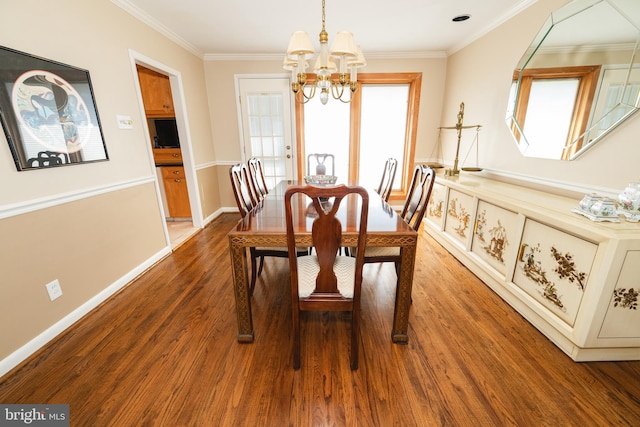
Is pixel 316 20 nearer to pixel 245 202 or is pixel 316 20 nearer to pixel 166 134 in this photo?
pixel 245 202

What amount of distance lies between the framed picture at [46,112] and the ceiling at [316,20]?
3.42 feet

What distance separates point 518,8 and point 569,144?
145 cm

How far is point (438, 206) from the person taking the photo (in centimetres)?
301

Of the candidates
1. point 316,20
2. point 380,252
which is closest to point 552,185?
point 380,252

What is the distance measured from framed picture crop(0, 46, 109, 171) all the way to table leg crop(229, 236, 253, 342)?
1338mm

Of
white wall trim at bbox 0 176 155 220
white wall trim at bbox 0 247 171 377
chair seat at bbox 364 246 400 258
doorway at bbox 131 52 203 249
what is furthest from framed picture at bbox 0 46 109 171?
chair seat at bbox 364 246 400 258

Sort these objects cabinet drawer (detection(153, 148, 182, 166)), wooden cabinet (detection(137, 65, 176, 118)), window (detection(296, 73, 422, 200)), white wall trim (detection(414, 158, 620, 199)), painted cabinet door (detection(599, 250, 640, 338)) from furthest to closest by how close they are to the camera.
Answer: window (detection(296, 73, 422, 200)), cabinet drawer (detection(153, 148, 182, 166)), wooden cabinet (detection(137, 65, 176, 118)), white wall trim (detection(414, 158, 620, 199)), painted cabinet door (detection(599, 250, 640, 338))

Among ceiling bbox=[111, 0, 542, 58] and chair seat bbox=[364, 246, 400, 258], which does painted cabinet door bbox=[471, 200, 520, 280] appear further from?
ceiling bbox=[111, 0, 542, 58]

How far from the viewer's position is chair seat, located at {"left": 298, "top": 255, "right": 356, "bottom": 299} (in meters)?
1.30

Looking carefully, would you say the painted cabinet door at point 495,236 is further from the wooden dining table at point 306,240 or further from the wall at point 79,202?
the wall at point 79,202

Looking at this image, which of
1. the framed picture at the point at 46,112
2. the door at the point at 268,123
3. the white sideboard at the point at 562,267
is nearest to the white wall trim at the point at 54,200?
the framed picture at the point at 46,112

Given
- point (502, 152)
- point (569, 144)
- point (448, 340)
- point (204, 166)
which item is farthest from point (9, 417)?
point (502, 152)

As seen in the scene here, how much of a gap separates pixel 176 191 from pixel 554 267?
14.3ft

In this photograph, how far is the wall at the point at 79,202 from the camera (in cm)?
139
